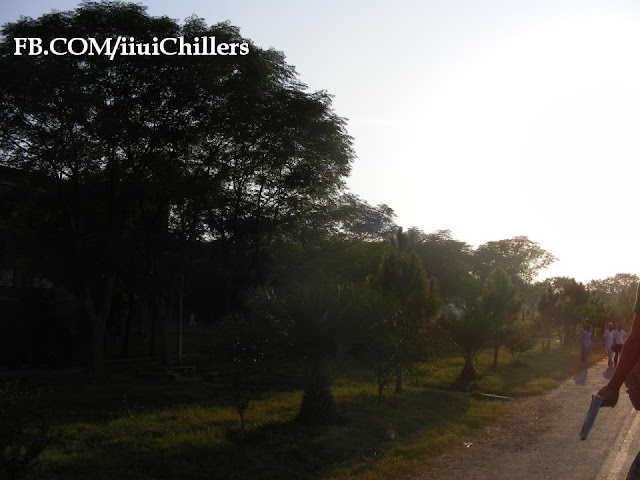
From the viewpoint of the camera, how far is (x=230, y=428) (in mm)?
11578

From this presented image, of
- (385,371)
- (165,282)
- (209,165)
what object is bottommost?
(385,371)

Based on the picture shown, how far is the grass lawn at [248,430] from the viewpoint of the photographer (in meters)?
8.75

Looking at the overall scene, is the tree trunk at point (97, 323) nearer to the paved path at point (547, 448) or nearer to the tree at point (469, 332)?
the tree at point (469, 332)

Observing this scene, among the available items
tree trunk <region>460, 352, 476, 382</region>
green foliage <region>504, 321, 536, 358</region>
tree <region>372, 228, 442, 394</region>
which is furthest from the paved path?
green foliage <region>504, 321, 536, 358</region>

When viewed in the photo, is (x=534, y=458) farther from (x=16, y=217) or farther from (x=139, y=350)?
(x=139, y=350)

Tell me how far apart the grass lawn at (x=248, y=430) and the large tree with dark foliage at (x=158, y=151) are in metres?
4.13

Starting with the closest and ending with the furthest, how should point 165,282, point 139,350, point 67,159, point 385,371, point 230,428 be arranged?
point 230,428, point 385,371, point 67,159, point 165,282, point 139,350

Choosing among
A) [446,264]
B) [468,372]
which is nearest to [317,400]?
[468,372]

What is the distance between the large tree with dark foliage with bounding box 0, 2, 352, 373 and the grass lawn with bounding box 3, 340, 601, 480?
13.6ft

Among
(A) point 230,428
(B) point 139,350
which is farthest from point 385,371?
(B) point 139,350

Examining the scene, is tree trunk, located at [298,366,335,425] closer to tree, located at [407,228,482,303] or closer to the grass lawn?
the grass lawn

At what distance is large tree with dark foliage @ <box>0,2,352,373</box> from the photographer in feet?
60.2

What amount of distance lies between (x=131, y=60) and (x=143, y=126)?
6.32 ft

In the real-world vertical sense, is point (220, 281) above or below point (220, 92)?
below
